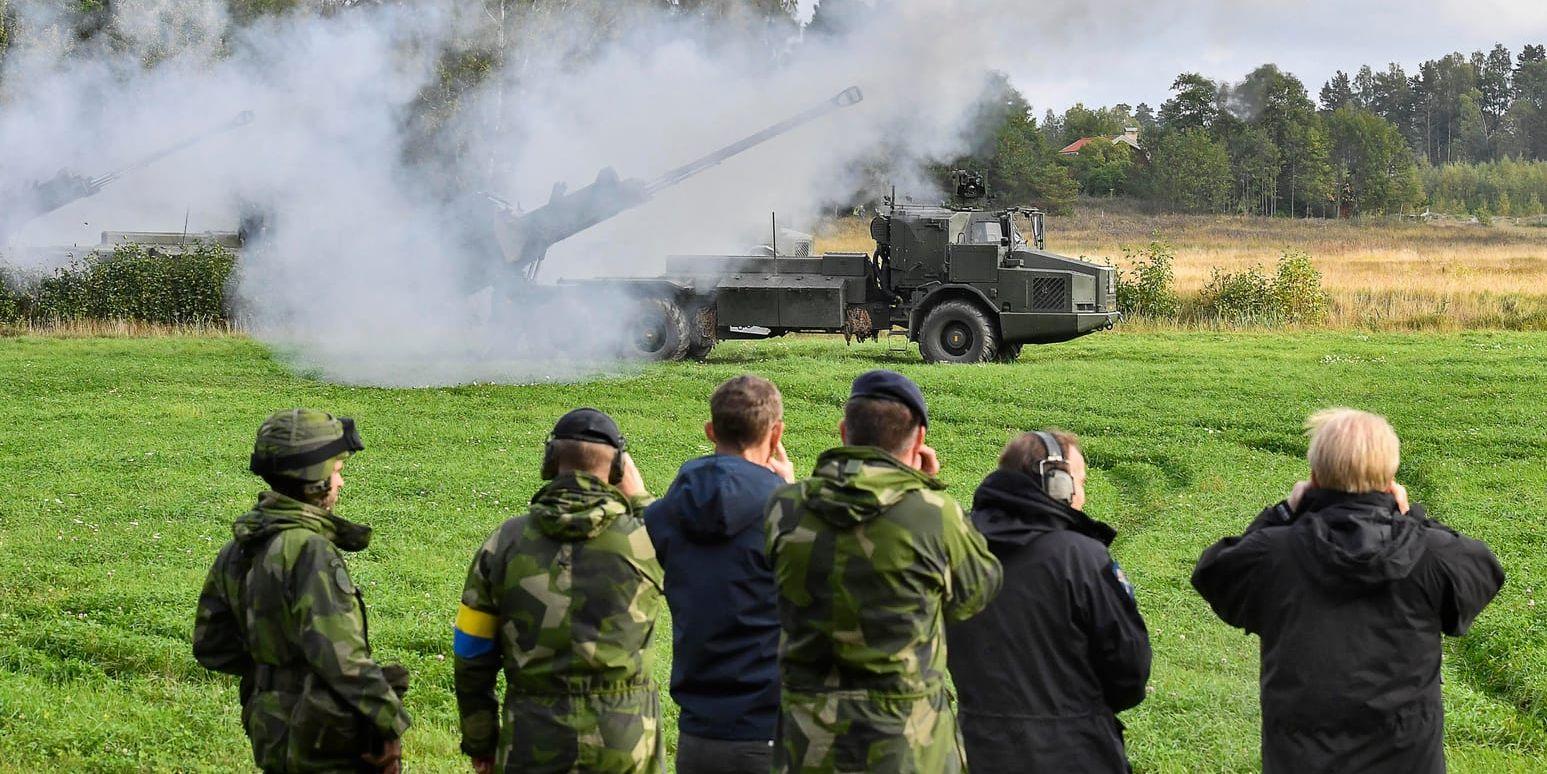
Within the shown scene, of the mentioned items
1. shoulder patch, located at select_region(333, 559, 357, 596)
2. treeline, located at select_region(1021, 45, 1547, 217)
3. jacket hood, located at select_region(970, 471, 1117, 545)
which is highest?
treeline, located at select_region(1021, 45, 1547, 217)

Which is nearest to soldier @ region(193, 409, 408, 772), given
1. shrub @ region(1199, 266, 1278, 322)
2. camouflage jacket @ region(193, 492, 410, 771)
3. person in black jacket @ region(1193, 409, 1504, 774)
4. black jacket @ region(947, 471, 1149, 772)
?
camouflage jacket @ region(193, 492, 410, 771)

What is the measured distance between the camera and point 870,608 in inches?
141

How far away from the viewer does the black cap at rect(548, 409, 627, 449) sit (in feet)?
13.2

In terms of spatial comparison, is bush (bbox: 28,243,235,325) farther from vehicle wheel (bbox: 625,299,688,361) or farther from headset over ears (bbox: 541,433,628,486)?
headset over ears (bbox: 541,433,628,486)

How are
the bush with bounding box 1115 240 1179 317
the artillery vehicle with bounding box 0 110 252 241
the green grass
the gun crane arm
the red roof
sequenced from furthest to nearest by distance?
the red roof, the bush with bounding box 1115 240 1179 317, the artillery vehicle with bounding box 0 110 252 241, the gun crane arm, the green grass

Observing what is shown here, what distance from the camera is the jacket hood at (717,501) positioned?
4.07 metres

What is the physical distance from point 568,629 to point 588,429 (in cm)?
53

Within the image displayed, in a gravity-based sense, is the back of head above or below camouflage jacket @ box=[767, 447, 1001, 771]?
above

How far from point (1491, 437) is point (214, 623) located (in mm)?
11505

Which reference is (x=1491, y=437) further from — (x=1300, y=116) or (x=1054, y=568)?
(x=1300, y=116)

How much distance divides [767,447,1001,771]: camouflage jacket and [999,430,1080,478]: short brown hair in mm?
418

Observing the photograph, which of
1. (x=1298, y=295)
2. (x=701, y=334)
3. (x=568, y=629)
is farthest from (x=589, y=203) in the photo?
(x=568, y=629)

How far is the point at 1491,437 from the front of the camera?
1282 centimetres

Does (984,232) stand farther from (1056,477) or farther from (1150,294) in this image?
(1056,477)
